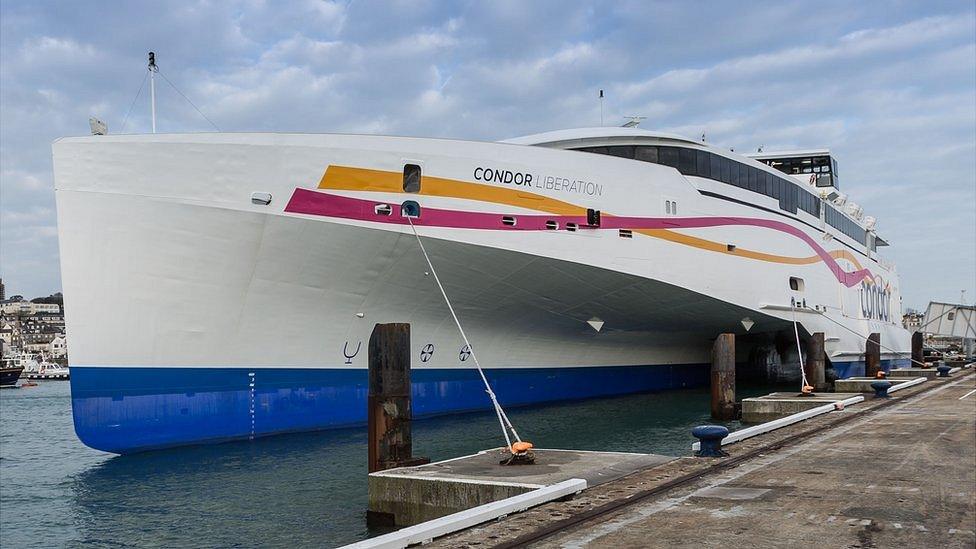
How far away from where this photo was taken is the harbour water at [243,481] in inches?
405

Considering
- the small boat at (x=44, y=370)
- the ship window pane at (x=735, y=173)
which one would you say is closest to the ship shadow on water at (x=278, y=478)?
the ship window pane at (x=735, y=173)

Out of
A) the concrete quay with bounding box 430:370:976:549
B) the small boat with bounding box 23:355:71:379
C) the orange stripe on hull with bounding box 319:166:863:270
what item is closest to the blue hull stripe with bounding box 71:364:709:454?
the orange stripe on hull with bounding box 319:166:863:270

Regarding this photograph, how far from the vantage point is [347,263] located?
15.2 m

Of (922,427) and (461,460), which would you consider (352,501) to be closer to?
(461,460)

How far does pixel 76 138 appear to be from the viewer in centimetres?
1374

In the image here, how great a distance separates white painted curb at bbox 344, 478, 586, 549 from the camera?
19.7 feet

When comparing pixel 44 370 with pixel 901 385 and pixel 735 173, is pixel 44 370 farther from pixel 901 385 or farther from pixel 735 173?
pixel 901 385

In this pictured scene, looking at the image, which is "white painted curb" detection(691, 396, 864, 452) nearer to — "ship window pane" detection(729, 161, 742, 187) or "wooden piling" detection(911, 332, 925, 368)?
"ship window pane" detection(729, 161, 742, 187)

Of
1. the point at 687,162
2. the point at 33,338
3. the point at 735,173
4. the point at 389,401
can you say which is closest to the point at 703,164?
the point at 687,162

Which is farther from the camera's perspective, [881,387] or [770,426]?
[881,387]

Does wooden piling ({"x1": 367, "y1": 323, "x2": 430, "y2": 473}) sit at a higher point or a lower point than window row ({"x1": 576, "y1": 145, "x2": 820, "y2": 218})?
lower

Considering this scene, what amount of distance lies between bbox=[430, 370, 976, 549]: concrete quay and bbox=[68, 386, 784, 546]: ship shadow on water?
11.4ft

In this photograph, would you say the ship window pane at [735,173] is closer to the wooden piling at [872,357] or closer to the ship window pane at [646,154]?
the ship window pane at [646,154]

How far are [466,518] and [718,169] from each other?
55.4ft
